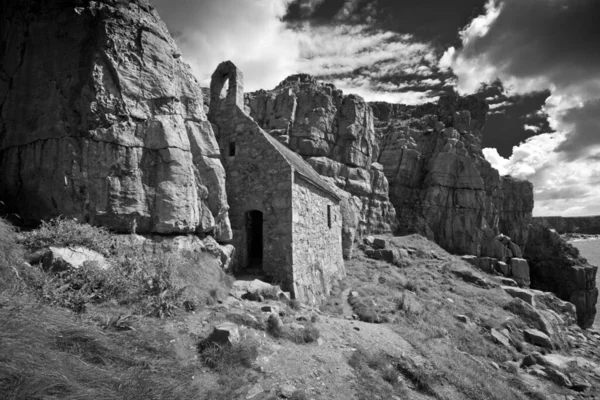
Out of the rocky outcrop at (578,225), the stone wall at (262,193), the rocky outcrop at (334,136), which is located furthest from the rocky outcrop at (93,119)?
the rocky outcrop at (578,225)

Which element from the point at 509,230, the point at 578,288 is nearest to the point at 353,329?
the point at 578,288

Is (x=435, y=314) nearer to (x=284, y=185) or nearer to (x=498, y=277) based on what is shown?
(x=284, y=185)

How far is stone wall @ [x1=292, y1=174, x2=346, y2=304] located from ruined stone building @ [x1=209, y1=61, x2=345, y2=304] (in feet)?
0.15

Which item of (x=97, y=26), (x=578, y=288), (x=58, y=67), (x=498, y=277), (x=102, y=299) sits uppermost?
(x=97, y=26)

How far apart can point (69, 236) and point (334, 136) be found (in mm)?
30533

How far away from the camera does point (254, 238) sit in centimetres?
1598

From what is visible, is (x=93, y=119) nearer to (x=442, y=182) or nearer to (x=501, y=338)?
(x=501, y=338)

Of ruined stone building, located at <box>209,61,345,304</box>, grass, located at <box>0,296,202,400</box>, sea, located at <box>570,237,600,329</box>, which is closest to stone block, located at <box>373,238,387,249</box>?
ruined stone building, located at <box>209,61,345,304</box>

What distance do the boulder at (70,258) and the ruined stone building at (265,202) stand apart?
616cm

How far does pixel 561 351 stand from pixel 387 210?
2314 cm

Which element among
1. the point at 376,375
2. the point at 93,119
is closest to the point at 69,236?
the point at 93,119

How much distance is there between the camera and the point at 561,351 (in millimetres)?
15656

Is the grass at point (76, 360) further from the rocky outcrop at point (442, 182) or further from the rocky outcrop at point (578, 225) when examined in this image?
the rocky outcrop at point (578, 225)

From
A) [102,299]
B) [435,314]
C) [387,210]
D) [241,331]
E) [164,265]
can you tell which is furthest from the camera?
[387,210]
